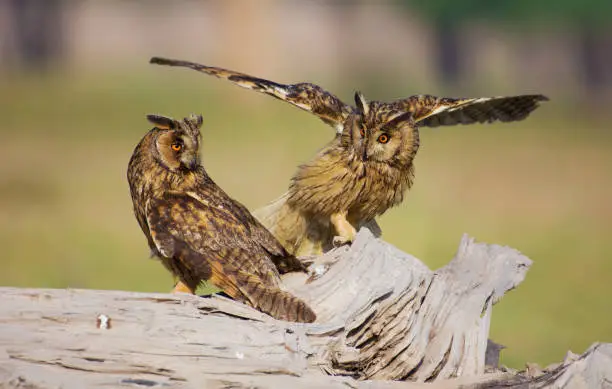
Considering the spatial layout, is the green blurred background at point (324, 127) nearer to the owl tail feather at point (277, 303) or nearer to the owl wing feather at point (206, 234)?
the owl wing feather at point (206, 234)

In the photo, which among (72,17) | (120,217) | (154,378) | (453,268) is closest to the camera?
(154,378)

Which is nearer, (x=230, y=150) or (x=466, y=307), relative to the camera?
(x=466, y=307)

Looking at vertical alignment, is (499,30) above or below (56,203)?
above

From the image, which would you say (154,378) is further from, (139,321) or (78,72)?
(78,72)

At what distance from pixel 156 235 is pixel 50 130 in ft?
85.3

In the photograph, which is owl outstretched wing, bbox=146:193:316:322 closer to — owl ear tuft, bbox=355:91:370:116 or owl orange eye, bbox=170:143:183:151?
owl orange eye, bbox=170:143:183:151

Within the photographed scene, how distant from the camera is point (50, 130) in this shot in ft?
101

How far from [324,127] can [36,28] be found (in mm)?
21444

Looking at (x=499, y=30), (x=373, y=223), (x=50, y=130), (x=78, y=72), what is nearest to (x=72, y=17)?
(x=78, y=72)

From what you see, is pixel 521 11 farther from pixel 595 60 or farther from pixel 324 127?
pixel 324 127

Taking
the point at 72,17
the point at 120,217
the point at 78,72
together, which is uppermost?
the point at 72,17

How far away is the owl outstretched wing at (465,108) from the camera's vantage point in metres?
7.89

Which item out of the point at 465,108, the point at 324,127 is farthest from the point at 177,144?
the point at 324,127

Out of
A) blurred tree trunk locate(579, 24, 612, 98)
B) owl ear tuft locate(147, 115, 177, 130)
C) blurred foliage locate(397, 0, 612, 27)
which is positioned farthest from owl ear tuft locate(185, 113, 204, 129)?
blurred tree trunk locate(579, 24, 612, 98)
